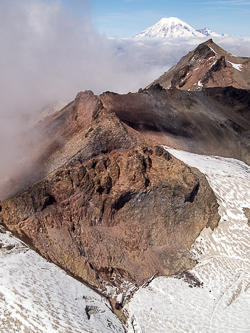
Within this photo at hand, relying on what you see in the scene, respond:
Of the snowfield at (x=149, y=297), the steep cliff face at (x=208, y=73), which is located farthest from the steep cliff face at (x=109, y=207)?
the steep cliff face at (x=208, y=73)

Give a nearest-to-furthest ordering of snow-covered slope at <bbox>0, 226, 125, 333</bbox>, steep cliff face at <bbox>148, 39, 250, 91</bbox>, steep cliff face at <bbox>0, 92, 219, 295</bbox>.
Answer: snow-covered slope at <bbox>0, 226, 125, 333</bbox> < steep cliff face at <bbox>0, 92, 219, 295</bbox> < steep cliff face at <bbox>148, 39, 250, 91</bbox>

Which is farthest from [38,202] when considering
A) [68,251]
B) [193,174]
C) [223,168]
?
[223,168]

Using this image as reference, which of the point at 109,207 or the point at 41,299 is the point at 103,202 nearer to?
the point at 109,207

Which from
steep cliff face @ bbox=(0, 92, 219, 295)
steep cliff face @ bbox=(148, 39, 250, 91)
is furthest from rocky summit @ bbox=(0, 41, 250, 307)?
steep cliff face @ bbox=(148, 39, 250, 91)

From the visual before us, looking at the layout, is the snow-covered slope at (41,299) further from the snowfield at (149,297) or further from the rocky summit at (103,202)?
the rocky summit at (103,202)

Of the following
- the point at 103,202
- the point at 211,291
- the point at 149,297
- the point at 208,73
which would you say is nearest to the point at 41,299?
the point at 149,297

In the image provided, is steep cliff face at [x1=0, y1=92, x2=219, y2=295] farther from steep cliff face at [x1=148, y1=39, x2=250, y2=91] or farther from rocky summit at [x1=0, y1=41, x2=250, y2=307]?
steep cliff face at [x1=148, y1=39, x2=250, y2=91]

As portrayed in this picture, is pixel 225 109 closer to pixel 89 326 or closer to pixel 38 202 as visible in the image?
pixel 38 202
